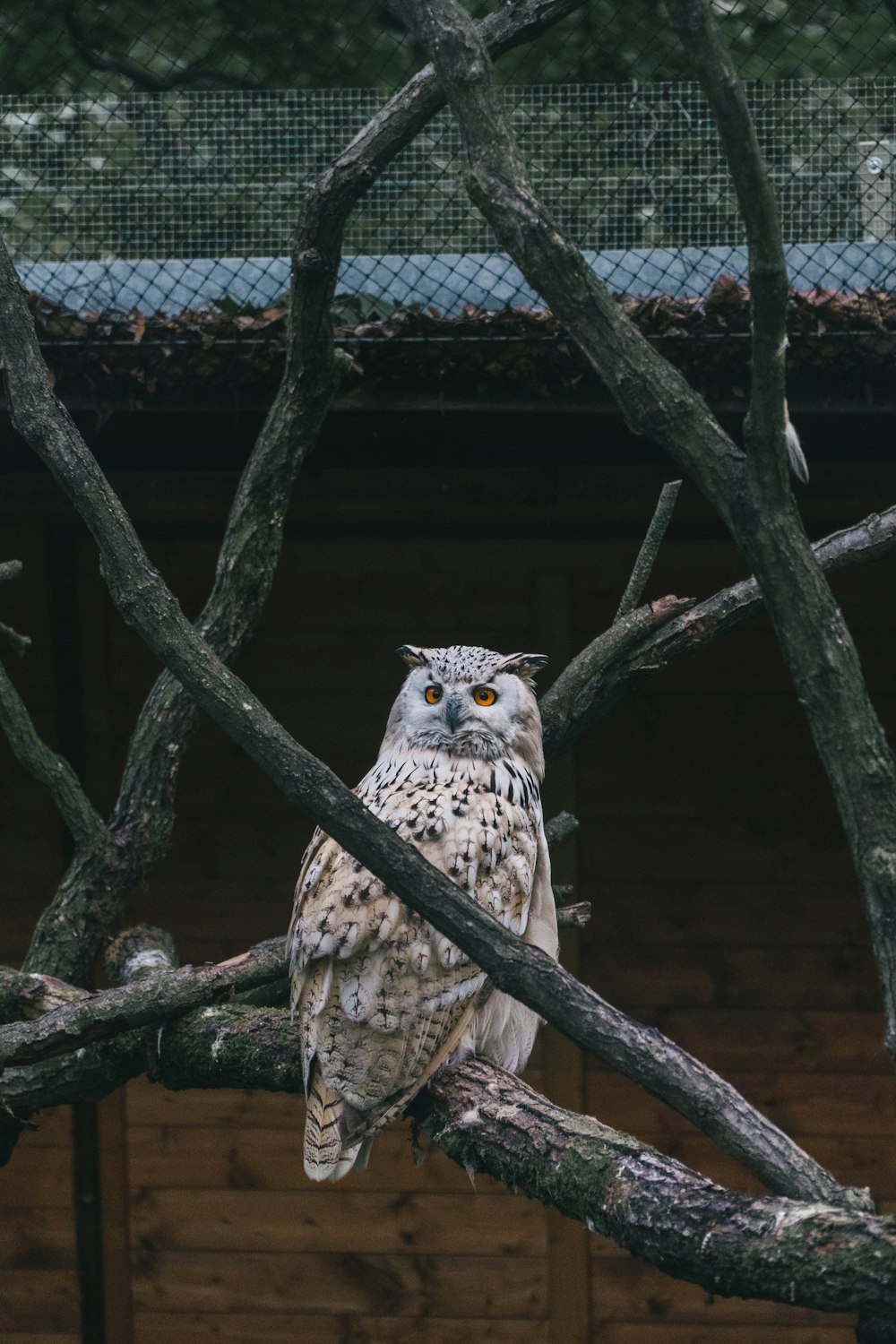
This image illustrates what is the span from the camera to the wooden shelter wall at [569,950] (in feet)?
14.0

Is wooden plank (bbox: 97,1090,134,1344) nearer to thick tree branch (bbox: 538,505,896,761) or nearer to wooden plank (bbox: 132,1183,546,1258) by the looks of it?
wooden plank (bbox: 132,1183,546,1258)

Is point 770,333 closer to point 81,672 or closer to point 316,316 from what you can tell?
point 316,316

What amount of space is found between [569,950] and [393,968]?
1995mm

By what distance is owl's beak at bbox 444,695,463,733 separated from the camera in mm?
2779

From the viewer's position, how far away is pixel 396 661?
14.5 feet

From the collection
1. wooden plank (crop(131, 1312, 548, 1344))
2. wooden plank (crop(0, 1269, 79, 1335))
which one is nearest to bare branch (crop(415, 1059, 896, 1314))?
wooden plank (crop(131, 1312, 548, 1344))

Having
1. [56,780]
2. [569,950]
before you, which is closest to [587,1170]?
[56,780]

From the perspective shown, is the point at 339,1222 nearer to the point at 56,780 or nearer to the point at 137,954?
the point at 137,954

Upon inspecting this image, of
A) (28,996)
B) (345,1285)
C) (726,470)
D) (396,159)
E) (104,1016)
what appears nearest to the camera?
(726,470)

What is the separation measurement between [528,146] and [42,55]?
1.34 metres

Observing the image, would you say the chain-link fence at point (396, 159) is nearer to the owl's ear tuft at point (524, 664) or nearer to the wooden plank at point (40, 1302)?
the owl's ear tuft at point (524, 664)

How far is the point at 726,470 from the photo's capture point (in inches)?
53.6

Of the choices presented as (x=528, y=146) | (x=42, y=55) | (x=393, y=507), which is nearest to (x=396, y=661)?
(x=393, y=507)

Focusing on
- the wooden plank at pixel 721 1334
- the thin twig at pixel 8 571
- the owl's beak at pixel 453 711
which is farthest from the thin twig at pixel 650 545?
the wooden plank at pixel 721 1334
